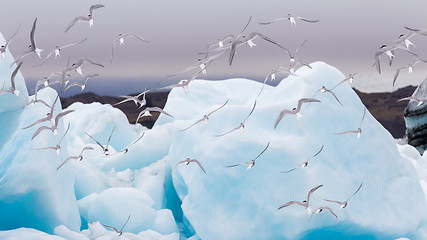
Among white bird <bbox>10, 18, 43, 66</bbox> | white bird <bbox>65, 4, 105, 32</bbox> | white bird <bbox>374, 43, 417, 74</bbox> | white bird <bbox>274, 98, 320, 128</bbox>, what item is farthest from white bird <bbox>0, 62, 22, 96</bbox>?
white bird <bbox>374, 43, 417, 74</bbox>

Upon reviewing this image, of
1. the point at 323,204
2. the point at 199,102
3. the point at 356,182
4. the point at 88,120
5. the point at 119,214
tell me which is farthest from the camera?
the point at 88,120

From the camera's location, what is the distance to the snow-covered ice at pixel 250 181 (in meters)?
7.47

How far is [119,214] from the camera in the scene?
8.60 metres

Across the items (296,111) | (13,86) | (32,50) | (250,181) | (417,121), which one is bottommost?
(417,121)

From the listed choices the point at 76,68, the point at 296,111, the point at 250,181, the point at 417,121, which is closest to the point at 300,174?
the point at 250,181

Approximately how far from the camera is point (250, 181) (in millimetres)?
7660

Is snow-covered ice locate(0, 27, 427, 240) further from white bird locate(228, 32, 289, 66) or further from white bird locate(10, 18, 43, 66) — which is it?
white bird locate(228, 32, 289, 66)

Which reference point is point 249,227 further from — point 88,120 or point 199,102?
point 88,120

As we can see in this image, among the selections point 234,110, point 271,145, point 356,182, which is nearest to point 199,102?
point 234,110

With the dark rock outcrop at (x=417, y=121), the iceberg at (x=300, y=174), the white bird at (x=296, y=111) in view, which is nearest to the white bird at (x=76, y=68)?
the iceberg at (x=300, y=174)

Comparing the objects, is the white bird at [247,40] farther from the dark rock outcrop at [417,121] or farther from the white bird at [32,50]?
the dark rock outcrop at [417,121]

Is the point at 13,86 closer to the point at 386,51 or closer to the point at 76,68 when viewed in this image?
the point at 76,68

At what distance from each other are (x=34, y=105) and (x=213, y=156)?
10.7 ft

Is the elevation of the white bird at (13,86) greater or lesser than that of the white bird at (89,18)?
lesser
